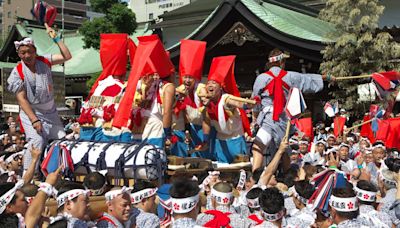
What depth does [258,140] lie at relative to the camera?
5727 millimetres

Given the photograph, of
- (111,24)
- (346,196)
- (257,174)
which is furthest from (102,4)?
(346,196)

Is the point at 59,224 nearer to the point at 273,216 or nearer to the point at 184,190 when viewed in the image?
the point at 184,190

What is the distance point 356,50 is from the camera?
11344mm

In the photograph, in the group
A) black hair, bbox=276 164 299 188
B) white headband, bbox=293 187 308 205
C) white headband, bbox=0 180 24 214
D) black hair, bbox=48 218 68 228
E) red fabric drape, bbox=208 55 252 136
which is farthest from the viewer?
red fabric drape, bbox=208 55 252 136

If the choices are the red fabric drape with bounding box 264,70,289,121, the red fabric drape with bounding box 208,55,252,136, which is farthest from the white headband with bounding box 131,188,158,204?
the red fabric drape with bounding box 208,55,252,136

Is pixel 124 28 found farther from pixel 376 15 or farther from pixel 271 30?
Result: pixel 376 15

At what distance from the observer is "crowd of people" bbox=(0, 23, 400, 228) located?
3303mm

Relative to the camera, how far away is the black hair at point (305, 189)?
391 centimetres

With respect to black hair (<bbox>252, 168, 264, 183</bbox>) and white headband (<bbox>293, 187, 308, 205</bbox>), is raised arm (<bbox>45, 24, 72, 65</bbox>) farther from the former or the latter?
white headband (<bbox>293, 187, 308, 205</bbox>)

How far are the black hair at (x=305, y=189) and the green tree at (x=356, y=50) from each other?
299 inches

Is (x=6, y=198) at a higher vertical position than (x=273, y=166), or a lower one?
higher

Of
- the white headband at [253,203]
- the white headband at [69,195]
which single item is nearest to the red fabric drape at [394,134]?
the white headband at [253,203]

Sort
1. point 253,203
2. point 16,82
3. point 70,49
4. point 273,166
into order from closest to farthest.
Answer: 1. point 253,203
2. point 273,166
3. point 16,82
4. point 70,49

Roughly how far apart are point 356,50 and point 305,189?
26.5 feet
